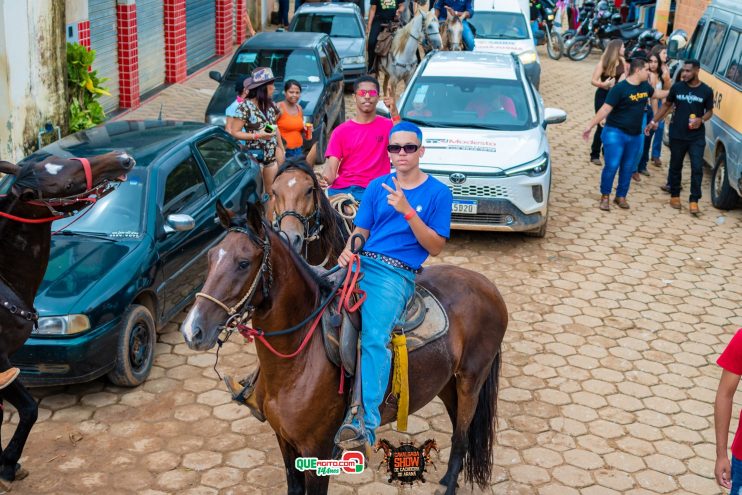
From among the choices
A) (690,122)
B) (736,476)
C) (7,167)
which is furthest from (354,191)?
(690,122)

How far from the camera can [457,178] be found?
10.4m

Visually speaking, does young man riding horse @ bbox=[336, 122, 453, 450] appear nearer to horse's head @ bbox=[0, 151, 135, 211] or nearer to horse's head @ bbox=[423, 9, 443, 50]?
horse's head @ bbox=[0, 151, 135, 211]

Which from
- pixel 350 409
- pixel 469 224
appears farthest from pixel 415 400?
pixel 469 224

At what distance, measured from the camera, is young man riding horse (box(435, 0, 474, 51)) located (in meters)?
18.5

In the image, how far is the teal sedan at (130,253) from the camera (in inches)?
259

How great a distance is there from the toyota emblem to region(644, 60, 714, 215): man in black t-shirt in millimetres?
4014

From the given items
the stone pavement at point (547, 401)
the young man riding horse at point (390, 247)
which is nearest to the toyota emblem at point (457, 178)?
the stone pavement at point (547, 401)

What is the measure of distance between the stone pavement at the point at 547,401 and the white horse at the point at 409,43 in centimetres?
699

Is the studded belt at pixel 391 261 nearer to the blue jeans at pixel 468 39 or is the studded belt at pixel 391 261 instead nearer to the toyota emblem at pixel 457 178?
the toyota emblem at pixel 457 178

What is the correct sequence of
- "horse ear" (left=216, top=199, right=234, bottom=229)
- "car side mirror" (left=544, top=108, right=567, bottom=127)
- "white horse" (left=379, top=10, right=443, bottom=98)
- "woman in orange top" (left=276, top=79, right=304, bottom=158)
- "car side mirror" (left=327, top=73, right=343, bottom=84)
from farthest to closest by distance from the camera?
"white horse" (left=379, top=10, right=443, bottom=98) < "car side mirror" (left=327, top=73, right=343, bottom=84) < "car side mirror" (left=544, top=108, right=567, bottom=127) < "woman in orange top" (left=276, top=79, right=304, bottom=158) < "horse ear" (left=216, top=199, right=234, bottom=229)

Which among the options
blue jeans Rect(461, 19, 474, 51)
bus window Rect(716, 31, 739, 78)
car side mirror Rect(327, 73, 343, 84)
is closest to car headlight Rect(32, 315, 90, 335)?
car side mirror Rect(327, 73, 343, 84)

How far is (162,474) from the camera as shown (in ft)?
20.2

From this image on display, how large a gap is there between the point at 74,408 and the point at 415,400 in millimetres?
3152

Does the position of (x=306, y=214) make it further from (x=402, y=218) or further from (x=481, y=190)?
(x=481, y=190)
